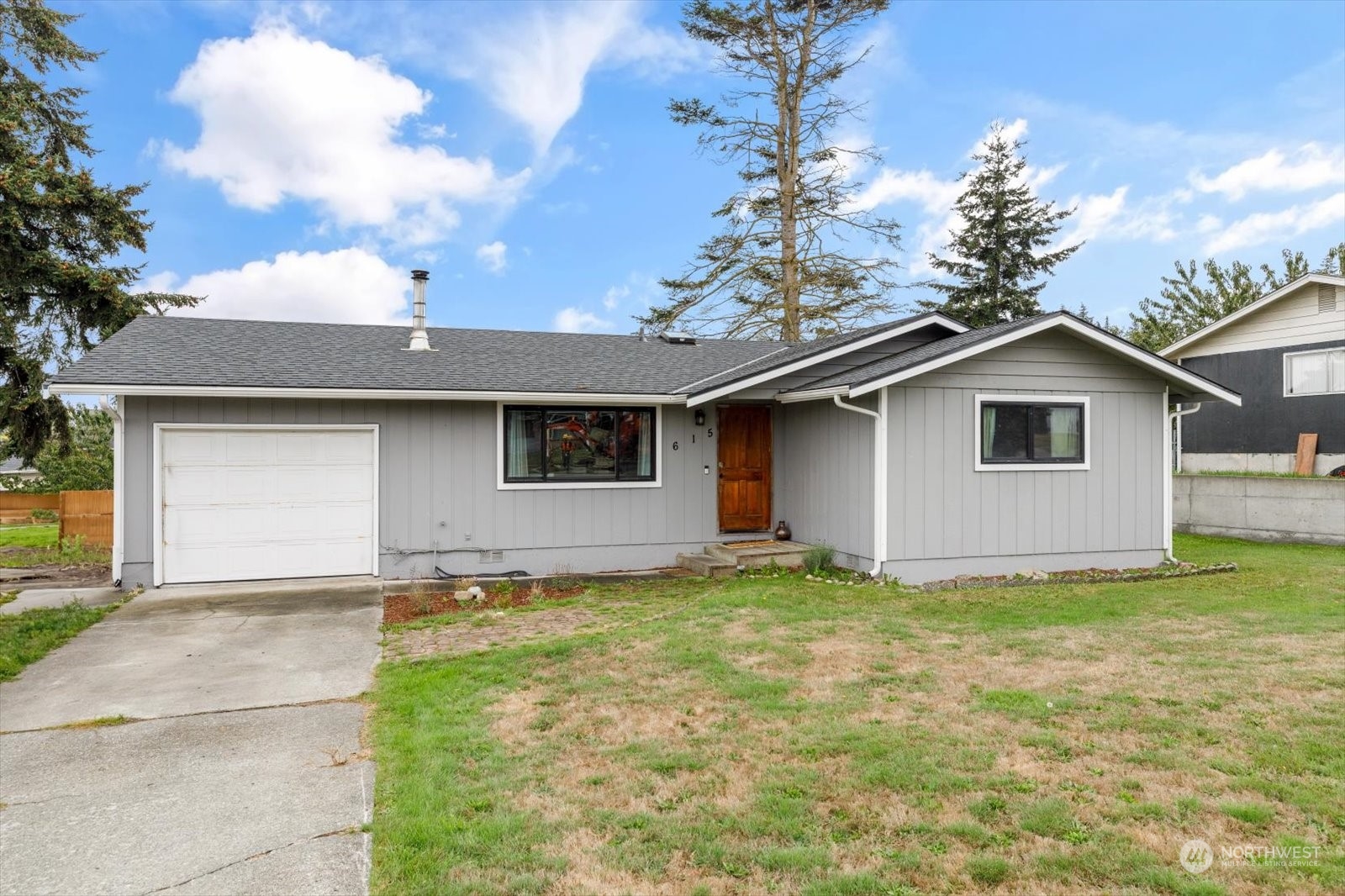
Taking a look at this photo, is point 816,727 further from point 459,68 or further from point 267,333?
point 459,68

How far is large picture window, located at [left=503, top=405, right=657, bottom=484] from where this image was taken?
33.5 ft

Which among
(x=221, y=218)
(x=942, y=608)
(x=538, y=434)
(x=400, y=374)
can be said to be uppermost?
(x=221, y=218)

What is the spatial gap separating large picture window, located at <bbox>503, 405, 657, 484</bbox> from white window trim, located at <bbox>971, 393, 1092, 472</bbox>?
427cm

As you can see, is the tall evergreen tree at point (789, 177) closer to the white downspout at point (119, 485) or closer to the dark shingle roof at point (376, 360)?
the dark shingle roof at point (376, 360)

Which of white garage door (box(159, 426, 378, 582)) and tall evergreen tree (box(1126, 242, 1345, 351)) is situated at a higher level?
tall evergreen tree (box(1126, 242, 1345, 351))

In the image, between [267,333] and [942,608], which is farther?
[267,333]

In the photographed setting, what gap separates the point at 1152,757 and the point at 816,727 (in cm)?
162

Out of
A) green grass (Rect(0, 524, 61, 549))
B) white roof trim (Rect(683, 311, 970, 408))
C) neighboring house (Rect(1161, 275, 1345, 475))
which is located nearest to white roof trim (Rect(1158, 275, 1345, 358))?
neighboring house (Rect(1161, 275, 1345, 475))

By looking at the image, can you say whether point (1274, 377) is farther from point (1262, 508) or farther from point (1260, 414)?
point (1262, 508)

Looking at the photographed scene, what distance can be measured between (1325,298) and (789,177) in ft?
38.7

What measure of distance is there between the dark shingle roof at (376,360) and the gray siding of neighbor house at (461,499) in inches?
16.2

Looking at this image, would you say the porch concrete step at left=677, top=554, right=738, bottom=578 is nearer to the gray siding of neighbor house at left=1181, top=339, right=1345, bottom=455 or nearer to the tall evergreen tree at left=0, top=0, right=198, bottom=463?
the gray siding of neighbor house at left=1181, top=339, right=1345, bottom=455

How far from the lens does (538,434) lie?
1030 cm

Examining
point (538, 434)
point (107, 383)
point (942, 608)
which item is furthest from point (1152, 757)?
point (107, 383)
